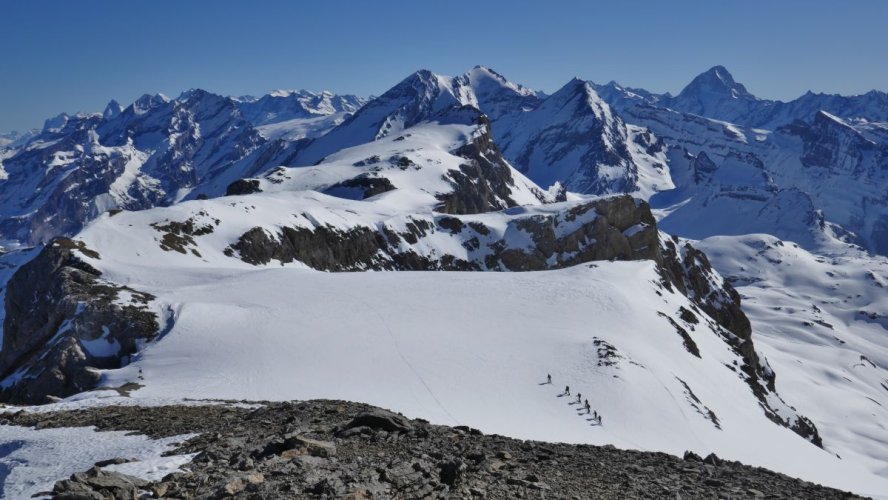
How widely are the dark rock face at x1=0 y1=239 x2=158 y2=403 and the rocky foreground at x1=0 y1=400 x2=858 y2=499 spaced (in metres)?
19.4

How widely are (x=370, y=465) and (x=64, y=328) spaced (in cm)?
3952

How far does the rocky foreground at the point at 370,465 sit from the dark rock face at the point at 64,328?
19.4 metres

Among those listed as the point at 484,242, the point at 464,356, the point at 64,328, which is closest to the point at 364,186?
the point at 484,242

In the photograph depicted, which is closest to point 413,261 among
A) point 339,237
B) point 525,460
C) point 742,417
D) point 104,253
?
point 339,237

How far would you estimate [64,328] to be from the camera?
46.0 metres

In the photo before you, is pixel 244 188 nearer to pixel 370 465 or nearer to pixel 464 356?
pixel 464 356

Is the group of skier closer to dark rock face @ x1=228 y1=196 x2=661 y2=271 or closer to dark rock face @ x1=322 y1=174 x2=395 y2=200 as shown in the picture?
dark rock face @ x1=228 y1=196 x2=661 y2=271

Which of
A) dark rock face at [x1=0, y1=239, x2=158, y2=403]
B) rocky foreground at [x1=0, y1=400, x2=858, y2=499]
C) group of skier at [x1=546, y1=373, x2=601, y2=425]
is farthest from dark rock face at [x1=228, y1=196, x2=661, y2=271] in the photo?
rocky foreground at [x1=0, y1=400, x2=858, y2=499]

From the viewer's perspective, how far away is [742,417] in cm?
5159

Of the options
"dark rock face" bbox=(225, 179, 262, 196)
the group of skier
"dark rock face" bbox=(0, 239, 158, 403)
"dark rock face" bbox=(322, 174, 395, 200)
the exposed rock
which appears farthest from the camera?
"dark rock face" bbox=(322, 174, 395, 200)

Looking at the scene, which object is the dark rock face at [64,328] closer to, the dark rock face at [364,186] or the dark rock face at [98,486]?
the dark rock face at [98,486]

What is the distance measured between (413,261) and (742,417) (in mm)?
63044

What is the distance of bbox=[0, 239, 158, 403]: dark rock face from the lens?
4169 cm

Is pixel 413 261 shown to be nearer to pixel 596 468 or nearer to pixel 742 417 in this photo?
pixel 742 417
